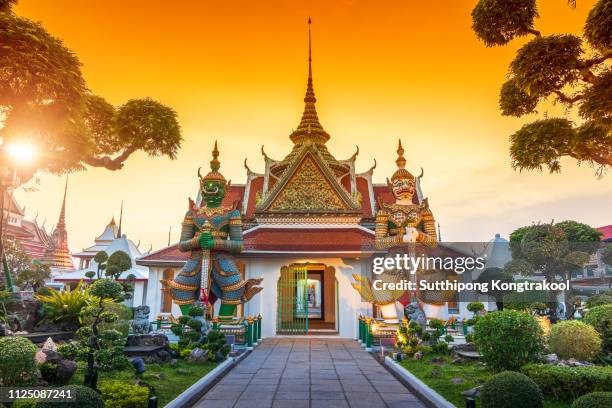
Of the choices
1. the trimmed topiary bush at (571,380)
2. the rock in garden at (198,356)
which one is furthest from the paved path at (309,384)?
the trimmed topiary bush at (571,380)

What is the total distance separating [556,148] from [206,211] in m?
9.66

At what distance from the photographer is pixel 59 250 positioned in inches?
1523

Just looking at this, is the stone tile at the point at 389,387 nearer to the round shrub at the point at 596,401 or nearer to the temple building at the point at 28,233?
the round shrub at the point at 596,401

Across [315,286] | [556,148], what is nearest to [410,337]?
[556,148]

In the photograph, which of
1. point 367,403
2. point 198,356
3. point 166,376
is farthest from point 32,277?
point 367,403

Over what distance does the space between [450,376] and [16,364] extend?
6920mm

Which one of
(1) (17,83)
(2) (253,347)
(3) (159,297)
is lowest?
(2) (253,347)

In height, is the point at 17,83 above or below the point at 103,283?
above

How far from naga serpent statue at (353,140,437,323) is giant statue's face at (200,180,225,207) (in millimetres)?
5088

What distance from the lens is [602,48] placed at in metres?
6.18

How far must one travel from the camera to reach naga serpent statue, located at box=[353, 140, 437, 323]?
37.0 ft

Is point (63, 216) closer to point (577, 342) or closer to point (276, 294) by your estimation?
point (276, 294)

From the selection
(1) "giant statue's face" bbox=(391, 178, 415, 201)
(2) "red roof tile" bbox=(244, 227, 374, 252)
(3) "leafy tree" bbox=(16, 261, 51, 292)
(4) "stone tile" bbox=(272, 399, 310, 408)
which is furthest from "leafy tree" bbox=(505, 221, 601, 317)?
(3) "leafy tree" bbox=(16, 261, 51, 292)

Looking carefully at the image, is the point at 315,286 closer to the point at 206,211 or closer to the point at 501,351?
the point at 206,211
